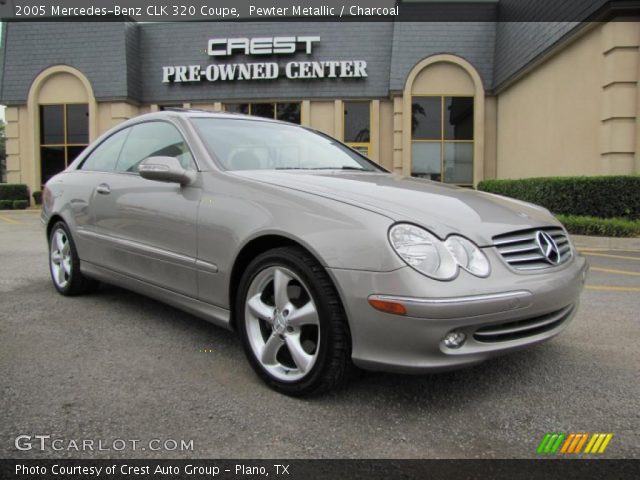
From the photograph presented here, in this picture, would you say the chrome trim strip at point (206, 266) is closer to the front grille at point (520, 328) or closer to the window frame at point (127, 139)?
the window frame at point (127, 139)

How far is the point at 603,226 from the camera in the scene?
869 cm

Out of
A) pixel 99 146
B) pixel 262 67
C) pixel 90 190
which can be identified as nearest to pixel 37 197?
pixel 262 67

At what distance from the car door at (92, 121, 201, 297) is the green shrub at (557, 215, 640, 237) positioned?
7.66 meters

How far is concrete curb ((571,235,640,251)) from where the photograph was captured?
8.25m

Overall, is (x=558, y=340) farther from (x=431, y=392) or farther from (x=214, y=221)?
(x=214, y=221)

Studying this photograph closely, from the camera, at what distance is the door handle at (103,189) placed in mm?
3897

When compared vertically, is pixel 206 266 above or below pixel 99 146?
below

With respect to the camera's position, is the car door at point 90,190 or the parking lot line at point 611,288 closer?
the car door at point 90,190

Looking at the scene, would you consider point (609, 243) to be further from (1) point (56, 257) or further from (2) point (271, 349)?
(1) point (56, 257)

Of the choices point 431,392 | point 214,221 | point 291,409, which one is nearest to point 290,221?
→ point 214,221

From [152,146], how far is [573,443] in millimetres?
3110

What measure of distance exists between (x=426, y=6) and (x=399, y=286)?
1696cm

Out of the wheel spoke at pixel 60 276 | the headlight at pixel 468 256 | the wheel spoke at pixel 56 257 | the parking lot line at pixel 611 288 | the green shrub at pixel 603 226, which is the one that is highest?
the headlight at pixel 468 256

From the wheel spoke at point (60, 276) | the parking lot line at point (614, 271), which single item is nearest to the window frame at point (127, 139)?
the wheel spoke at point (60, 276)
